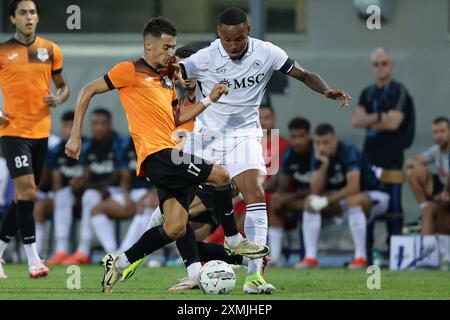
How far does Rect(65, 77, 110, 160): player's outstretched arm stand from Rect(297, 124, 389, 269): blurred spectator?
→ 5.58 metres

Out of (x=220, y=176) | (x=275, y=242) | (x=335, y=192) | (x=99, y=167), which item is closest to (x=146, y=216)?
(x=99, y=167)

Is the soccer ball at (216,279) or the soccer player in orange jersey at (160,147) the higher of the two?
the soccer player in orange jersey at (160,147)

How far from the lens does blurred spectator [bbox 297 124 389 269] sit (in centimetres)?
1489

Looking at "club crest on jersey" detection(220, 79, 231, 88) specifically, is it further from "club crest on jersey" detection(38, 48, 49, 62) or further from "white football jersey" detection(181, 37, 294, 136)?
"club crest on jersey" detection(38, 48, 49, 62)

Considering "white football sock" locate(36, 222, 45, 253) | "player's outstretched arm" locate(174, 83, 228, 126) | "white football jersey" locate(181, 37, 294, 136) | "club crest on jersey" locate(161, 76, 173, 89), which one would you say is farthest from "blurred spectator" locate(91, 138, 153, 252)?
"player's outstretched arm" locate(174, 83, 228, 126)

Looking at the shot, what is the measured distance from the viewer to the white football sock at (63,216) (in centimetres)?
1589

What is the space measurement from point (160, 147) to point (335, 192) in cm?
563

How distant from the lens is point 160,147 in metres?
9.69

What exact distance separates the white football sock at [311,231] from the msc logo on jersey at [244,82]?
15.7 ft

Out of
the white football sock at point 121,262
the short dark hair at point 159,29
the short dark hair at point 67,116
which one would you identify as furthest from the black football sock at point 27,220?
the short dark hair at point 67,116

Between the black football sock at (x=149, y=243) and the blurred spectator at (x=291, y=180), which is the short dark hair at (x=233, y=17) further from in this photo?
the blurred spectator at (x=291, y=180)

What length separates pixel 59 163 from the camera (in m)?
16.1

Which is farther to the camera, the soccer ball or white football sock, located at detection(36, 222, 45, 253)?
white football sock, located at detection(36, 222, 45, 253)
